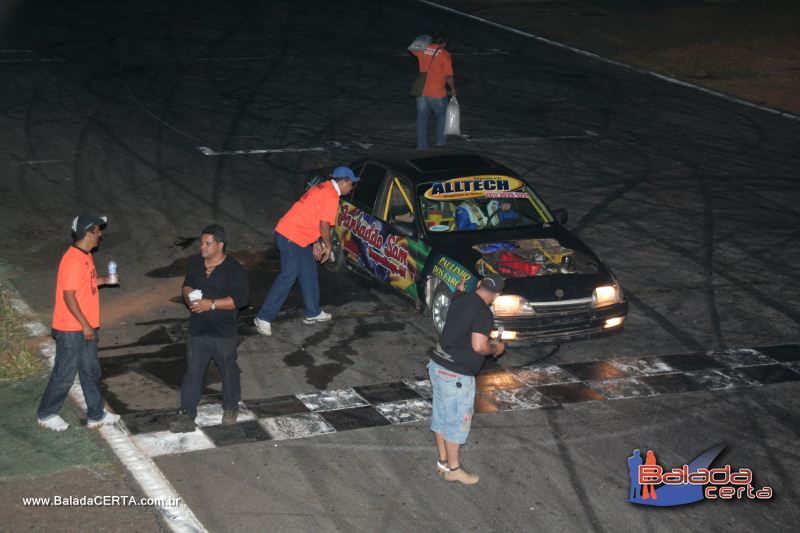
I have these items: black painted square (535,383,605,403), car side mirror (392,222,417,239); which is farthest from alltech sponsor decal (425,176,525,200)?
black painted square (535,383,605,403)

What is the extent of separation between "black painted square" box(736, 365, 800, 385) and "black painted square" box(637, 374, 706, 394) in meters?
0.64

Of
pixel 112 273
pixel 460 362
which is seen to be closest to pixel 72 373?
pixel 112 273

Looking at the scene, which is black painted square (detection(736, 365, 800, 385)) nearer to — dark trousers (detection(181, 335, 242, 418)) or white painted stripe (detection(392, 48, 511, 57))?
dark trousers (detection(181, 335, 242, 418))

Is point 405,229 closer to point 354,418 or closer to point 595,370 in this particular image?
point 595,370

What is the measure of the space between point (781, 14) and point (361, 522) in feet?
105

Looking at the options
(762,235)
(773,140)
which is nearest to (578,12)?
(773,140)

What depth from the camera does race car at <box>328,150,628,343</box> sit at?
1062 cm

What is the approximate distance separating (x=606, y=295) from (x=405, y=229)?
2.25 m

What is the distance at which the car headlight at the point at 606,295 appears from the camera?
10.8 meters

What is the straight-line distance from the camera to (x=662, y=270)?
13.6 meters

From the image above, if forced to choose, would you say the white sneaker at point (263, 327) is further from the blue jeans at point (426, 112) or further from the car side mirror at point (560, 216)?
the blue jeans at point (426, 112)

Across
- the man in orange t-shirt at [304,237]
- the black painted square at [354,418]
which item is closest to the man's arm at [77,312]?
the black painted square at [354,418]

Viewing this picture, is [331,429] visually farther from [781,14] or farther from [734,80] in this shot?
[781,14]

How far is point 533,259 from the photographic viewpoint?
11453mm
